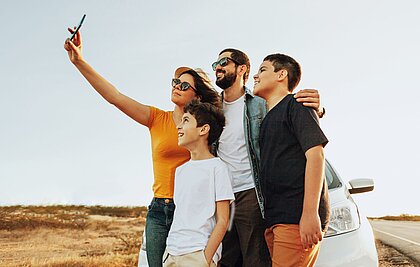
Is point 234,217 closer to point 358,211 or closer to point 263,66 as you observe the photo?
point 263,66

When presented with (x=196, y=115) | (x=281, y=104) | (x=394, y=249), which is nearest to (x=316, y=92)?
(x=281, y=104)

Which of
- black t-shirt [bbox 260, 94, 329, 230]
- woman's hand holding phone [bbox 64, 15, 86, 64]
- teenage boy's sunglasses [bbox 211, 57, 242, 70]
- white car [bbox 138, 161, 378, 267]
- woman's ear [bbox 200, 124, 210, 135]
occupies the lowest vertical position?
white car [bbox 138, 161, 378, 267]

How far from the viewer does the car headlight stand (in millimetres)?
4469

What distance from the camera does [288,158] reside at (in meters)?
3.38

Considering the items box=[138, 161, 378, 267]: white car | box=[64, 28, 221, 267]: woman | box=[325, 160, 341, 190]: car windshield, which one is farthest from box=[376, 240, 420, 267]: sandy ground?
box=[64, 28, 221, 267]: woman

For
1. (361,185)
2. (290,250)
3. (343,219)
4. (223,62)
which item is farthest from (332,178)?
(290,250)

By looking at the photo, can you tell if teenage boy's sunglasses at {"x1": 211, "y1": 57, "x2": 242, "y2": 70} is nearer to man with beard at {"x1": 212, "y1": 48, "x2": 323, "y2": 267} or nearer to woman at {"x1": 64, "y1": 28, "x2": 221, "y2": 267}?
man with beard at {"x1": 212, "y1": 48, "x2": 323, "y2": 267}

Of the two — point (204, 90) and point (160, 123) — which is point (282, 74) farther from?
point (160, 123)

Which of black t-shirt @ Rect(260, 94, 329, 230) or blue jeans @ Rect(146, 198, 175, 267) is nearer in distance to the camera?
black t-shirt @ Rect(260, 94, 329, 230)

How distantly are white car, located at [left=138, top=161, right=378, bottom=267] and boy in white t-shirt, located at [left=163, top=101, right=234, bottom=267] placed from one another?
1.00 metres

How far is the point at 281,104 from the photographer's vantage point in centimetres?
350

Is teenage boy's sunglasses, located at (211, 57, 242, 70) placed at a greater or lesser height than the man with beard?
greater

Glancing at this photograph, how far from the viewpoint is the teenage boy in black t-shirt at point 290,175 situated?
10.5ft

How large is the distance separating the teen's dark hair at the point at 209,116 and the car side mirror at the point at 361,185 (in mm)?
2381
